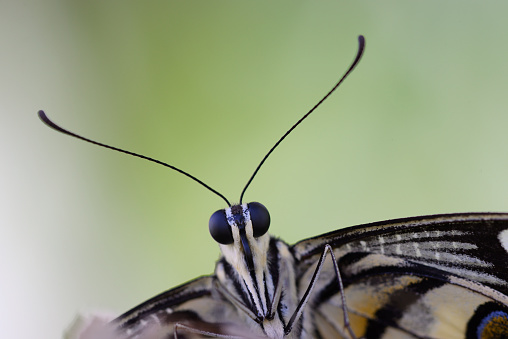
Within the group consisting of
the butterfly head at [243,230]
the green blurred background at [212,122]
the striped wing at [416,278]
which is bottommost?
the striped wing at [416,278]

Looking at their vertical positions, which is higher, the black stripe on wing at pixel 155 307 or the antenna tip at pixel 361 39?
the antenna tip at pixel 361 39

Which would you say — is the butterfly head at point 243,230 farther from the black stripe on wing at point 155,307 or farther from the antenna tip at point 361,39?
the antenna tip at point 361,39

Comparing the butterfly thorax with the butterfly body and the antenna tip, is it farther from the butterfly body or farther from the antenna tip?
the antenna tip

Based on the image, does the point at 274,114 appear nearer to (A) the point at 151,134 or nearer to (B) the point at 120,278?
(A) the point at 151,134

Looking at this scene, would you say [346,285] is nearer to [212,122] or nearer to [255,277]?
[255,277]

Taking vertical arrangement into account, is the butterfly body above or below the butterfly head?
below

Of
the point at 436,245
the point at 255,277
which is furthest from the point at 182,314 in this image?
the point at 436,245

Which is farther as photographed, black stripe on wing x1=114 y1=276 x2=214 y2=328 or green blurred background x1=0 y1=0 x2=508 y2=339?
green blurred background x1=0 y1=0 x2=508 y2=339

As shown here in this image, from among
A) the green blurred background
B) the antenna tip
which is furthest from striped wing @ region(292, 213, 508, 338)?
the green blurred background

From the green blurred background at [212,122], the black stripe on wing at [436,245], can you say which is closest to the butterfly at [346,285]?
the black stripe on wing at [436,245]
